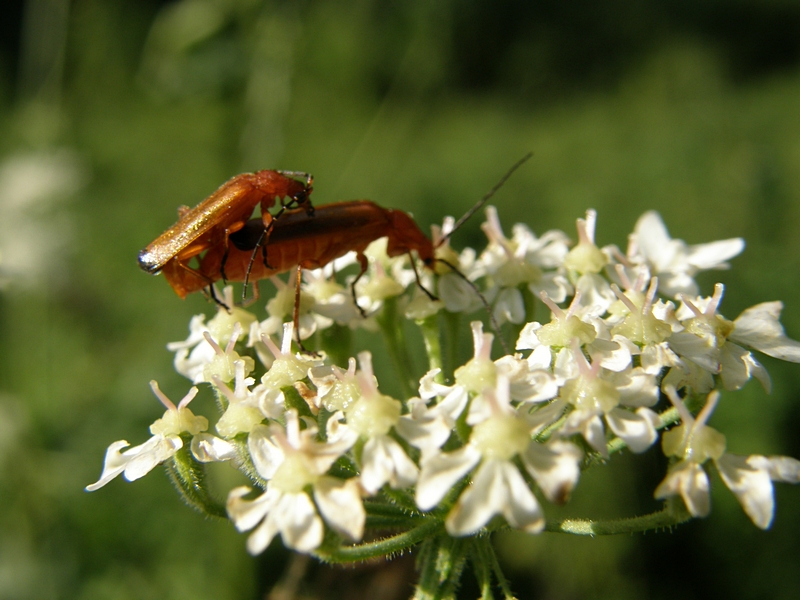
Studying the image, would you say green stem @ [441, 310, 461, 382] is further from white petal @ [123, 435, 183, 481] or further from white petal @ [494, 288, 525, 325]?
white petal @ [123, 435, 183, 481]

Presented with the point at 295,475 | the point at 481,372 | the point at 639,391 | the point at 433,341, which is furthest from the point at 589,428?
the point at 433,341

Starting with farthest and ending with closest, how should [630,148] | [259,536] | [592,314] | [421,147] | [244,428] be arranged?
1. [421,147]
2. [630,148]
3. [592,314]
4. [244,428]
5. [259,536]

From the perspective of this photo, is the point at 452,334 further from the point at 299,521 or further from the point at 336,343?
the point at 299,521

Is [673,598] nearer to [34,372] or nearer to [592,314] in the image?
[592,314]

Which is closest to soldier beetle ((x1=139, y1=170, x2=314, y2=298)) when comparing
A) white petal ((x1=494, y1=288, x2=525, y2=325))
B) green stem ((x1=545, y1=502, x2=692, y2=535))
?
white petal ((x1=494, y1=288, x2=525, y2=325))

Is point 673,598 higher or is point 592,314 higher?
point 592,314

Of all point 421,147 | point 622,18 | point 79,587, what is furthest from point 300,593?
point 622,18

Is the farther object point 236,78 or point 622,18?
point 622,18
